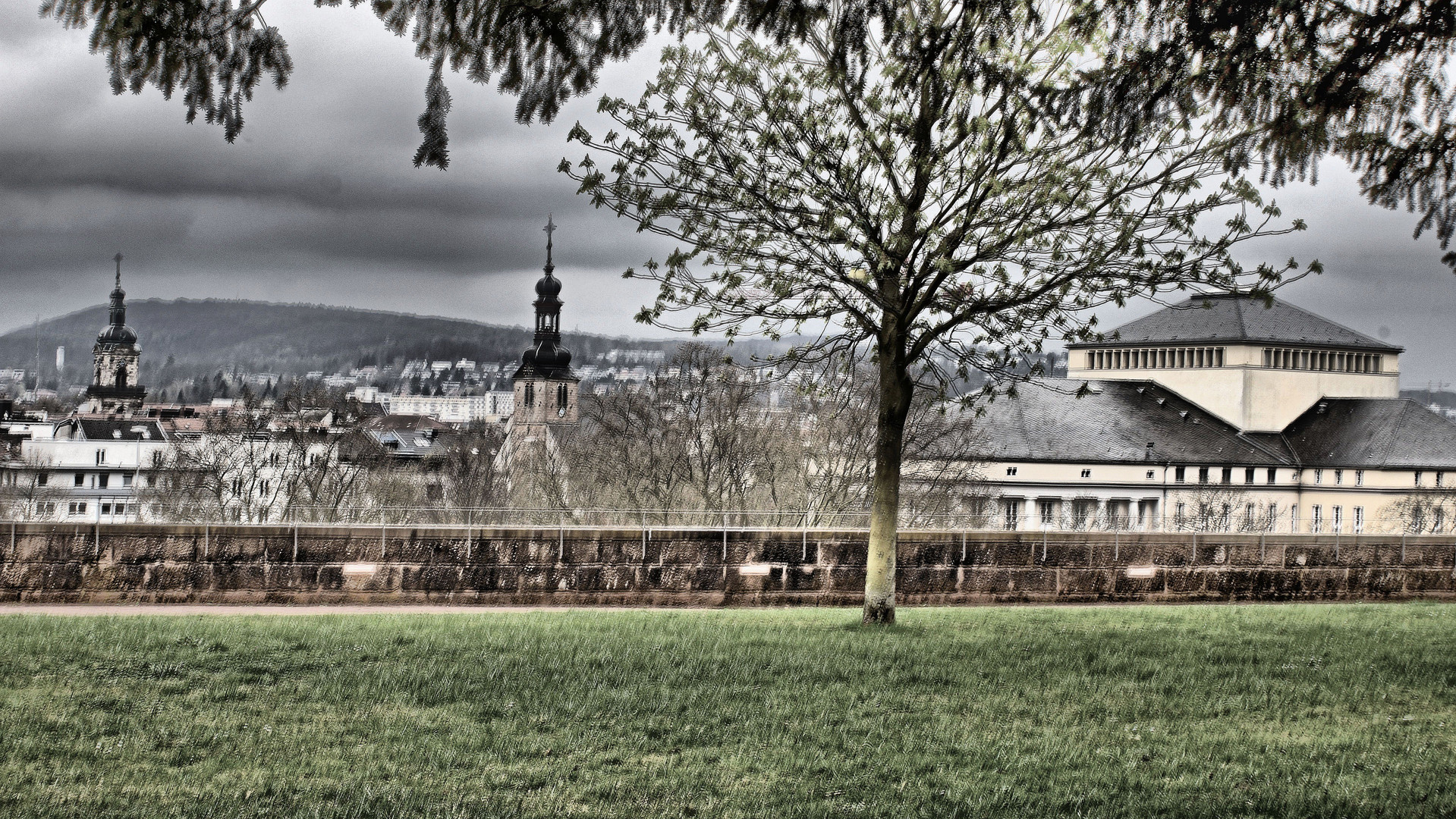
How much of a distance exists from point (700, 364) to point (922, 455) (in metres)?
11.4

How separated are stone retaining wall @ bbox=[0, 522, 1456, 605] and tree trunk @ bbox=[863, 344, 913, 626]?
4.50 metres

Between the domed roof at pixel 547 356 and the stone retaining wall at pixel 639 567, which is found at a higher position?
the domed roof at pixel 547 356

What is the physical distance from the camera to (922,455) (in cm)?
4388

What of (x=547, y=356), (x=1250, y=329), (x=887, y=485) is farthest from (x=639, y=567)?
(x=547, y=356)

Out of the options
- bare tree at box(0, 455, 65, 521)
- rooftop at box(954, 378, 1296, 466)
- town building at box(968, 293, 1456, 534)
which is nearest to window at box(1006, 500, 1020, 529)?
town building at box(968, 293, 1456, 534)

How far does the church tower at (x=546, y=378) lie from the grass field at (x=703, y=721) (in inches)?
4320

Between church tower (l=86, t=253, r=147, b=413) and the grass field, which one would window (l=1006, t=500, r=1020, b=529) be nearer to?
the grass field

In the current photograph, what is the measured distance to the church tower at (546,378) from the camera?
12112cm

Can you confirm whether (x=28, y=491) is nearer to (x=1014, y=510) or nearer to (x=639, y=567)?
(x=1014, y=510)

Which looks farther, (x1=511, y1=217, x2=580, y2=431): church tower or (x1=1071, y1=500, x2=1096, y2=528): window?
(x1=511, y1=217, x2=580, y2=431): church tower

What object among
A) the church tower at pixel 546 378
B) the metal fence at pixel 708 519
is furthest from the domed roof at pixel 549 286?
the metal fence at pixel 708 519

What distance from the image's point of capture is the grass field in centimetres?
577

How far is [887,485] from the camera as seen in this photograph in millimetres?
12875

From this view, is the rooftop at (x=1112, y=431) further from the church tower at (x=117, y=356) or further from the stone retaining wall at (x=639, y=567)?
the church tower at (x=117, y=356)
